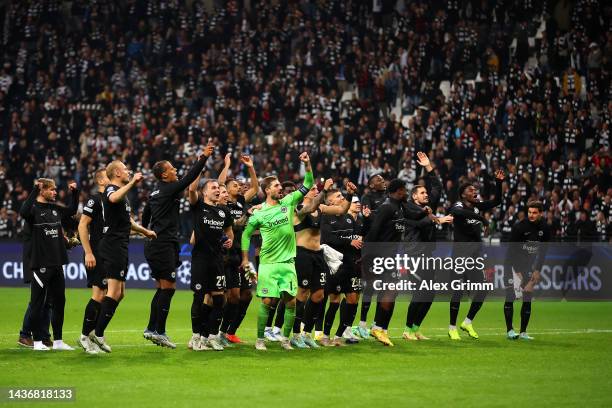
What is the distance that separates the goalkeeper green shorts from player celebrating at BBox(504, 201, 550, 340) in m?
4.15

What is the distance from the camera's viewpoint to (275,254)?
1470 centimetres

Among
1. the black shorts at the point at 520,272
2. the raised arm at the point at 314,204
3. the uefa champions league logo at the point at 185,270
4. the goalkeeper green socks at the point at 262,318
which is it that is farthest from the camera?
the uefa champions league logo at the point at 185,270

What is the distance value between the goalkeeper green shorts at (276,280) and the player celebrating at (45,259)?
9.62ft

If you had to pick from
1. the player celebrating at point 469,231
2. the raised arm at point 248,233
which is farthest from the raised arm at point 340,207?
the player celebrating at point 469,231

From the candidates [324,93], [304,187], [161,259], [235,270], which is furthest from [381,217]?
[324,93]

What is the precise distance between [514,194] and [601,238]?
2965mm

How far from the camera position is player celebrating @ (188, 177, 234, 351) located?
566 inches

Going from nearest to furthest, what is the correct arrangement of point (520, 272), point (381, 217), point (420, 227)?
point (381, 217) → point (420, 227) → point (520, 272)

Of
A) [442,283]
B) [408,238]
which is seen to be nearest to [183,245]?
[442,283]

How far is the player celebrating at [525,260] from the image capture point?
1670 cm

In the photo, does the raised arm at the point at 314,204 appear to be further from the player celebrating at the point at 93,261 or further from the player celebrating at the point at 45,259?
the player celebrating at the point at 45,259

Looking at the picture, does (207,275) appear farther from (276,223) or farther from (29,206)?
(29,206)

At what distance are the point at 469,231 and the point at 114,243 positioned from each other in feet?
21.0

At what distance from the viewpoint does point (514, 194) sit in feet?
90.9
